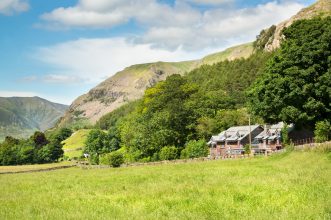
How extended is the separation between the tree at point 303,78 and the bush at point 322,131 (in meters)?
1.68

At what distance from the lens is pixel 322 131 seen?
172 ft

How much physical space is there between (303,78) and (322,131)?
746 cm

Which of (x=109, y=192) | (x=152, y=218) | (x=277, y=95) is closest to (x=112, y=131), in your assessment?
(x=277, y=95)

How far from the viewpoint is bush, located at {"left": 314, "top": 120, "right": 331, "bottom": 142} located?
52.2 meters

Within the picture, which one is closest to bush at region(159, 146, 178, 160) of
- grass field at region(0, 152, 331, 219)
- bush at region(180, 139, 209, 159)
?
bush at region(180, 139, 209, 159)

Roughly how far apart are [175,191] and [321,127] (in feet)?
114

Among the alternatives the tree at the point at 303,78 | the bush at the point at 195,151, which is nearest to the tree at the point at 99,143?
the bush at the point at 195,151

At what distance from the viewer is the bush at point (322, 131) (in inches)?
2056

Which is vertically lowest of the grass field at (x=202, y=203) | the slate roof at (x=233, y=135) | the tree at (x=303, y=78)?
the grass field at (x=202, y=203)

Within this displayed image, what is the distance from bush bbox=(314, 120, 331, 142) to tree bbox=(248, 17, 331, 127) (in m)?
1.68

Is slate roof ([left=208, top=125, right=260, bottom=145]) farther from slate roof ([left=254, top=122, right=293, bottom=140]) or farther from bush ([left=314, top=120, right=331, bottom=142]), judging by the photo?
bush ([left=314, top=120, right=331, bottom=142])

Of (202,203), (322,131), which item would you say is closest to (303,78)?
(322,131)

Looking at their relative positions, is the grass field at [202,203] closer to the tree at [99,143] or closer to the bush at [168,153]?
the bush at [168,153]

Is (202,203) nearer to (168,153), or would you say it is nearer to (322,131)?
(322,131)
